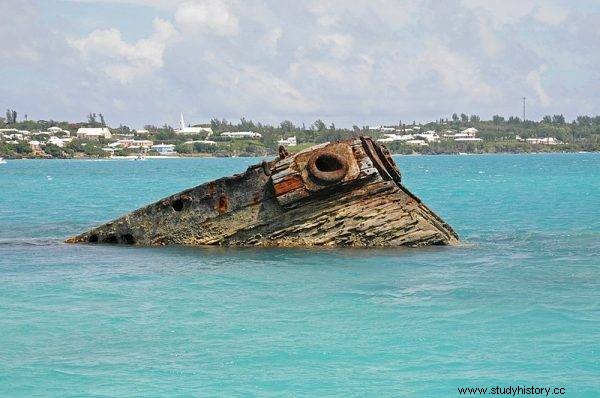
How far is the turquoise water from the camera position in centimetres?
1010

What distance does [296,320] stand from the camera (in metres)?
12.7

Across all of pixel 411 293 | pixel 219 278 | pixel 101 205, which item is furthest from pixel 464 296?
pixel 101 205

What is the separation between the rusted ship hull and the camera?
703 inches

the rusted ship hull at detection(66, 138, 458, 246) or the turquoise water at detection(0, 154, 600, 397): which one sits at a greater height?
the rusted ship hull at detection(66, 138, 458, 246)

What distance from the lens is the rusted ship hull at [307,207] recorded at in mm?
17859

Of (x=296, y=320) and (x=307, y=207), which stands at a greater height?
(x=307, y=207)

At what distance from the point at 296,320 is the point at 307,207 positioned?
5.67m

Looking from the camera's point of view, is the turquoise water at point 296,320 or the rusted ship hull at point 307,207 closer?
the turquoise water at point 296,320

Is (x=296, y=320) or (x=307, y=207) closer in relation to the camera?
(x=296, y=320)

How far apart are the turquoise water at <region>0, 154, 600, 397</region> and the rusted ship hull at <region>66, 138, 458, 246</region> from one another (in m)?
0.46

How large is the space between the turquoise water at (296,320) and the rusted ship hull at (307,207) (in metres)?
0.46

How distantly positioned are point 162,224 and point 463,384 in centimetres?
1066

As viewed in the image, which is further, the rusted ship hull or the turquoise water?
the rusted ship hull

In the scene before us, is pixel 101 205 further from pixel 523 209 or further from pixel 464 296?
pixel 464 296
